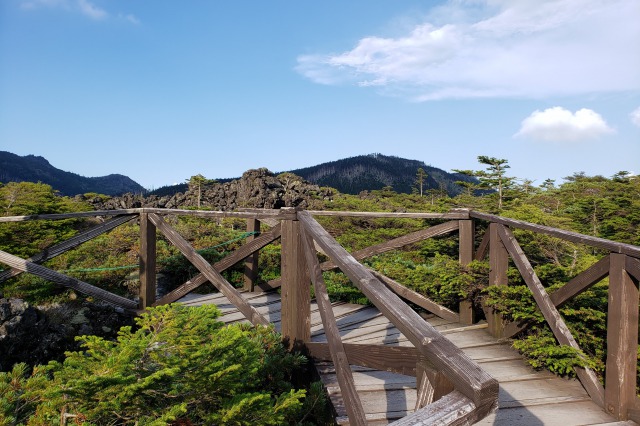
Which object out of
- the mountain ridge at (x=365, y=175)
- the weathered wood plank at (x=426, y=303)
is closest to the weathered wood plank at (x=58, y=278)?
the weathered wood plank at (x=426, y=303)

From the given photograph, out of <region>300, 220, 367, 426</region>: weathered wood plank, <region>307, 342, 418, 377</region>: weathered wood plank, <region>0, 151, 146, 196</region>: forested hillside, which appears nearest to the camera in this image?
<region>307, 342, 418, 377</region>: weathered wood plank

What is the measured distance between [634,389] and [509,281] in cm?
147

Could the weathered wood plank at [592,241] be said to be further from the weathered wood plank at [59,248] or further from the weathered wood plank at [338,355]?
the weathered wood plank at [59,248]

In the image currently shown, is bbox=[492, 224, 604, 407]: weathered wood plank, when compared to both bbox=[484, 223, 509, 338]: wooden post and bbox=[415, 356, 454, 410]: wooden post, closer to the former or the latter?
bbox=[484, 223, 509, 338]: wooden post

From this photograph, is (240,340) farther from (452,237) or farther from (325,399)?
(452,237)

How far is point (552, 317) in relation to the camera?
3234mm

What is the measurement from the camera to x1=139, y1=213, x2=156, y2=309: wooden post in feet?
16.3

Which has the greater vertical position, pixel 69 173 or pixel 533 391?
pixel 69 173

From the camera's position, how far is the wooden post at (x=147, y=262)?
4.98 metres

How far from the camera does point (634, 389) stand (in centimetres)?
265

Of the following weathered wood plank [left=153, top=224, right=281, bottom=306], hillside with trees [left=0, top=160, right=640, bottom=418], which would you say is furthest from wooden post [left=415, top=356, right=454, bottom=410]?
weathered wood plank [left=153, top=224, right=281, bottom=306]

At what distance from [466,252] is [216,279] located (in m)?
2.58

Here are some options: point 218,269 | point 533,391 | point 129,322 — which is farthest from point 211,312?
point 129,322

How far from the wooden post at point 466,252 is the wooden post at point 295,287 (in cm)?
190
